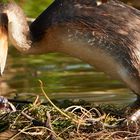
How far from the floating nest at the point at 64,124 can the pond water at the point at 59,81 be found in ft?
4.45

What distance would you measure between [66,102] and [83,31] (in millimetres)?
940

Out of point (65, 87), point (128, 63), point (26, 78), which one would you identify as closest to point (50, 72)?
point (26, 78)

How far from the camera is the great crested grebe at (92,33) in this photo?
26.5ft

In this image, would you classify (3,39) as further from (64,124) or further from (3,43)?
(64,124)

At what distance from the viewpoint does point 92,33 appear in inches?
320

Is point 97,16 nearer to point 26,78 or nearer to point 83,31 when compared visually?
point 83,31

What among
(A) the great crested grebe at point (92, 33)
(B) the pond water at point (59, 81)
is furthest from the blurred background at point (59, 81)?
(A) the great crested grebe at point (92, 33)

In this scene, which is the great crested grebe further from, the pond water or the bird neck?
the pond water

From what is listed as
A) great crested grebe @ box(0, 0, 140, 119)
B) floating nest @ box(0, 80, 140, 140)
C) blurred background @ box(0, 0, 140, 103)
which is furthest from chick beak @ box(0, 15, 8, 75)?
blurred background @ box(0, 0, 140, 103)

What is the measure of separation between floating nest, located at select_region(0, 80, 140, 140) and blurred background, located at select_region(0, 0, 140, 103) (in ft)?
4.15

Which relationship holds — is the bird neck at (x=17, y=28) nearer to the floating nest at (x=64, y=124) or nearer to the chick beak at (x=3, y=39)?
the chick beak at (x=3, y=39)

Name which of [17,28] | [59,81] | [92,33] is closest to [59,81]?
[59,81]

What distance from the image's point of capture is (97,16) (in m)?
8.19

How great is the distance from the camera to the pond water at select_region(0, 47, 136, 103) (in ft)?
32.9
